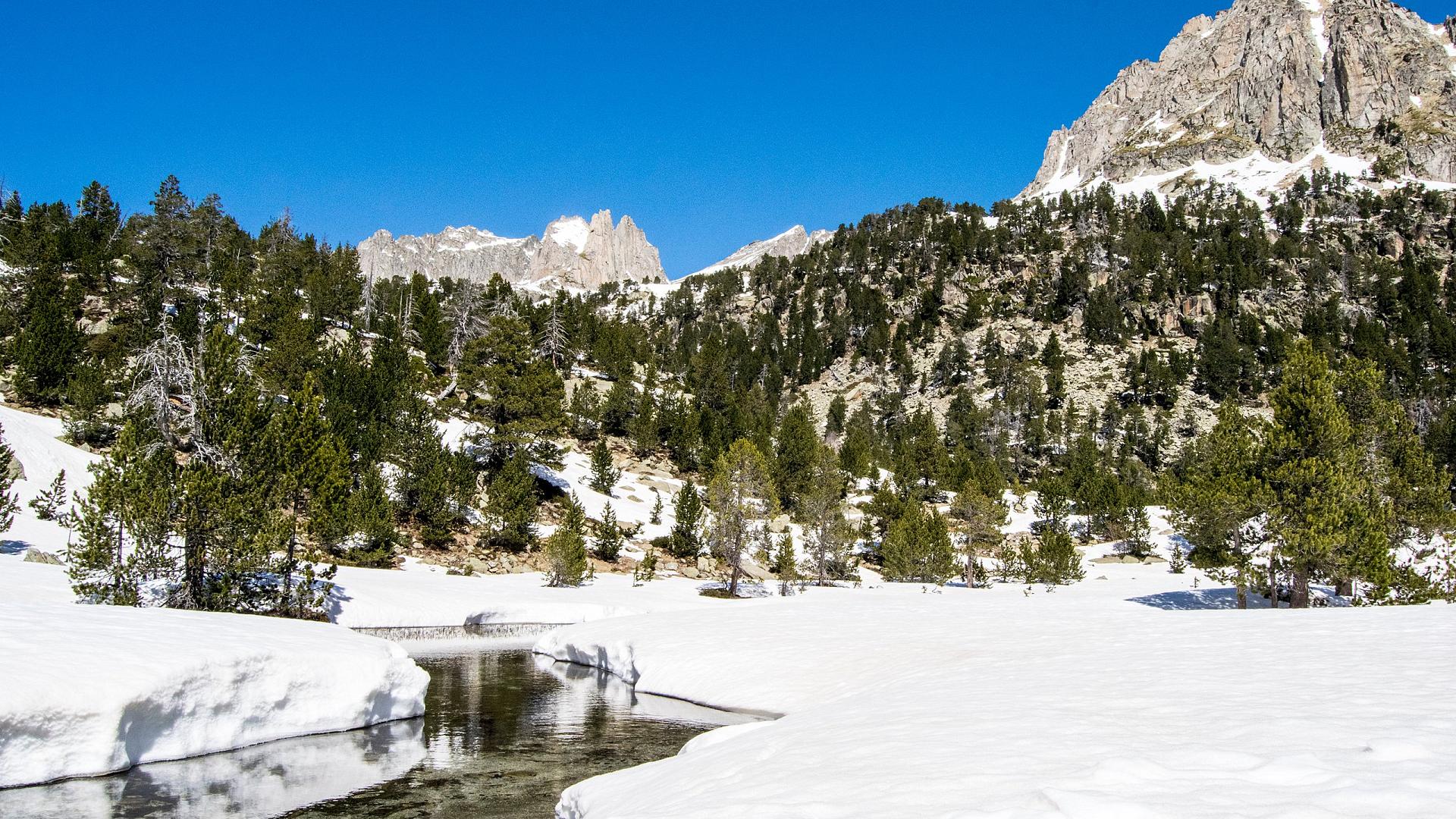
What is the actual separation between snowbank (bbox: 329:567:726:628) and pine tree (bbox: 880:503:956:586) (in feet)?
53.4

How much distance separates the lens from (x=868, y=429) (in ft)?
325

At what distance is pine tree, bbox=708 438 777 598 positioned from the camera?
39.9 m

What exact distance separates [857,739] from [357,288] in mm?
86486

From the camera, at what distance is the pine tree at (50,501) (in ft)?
93.0

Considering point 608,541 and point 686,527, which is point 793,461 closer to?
point 686,527

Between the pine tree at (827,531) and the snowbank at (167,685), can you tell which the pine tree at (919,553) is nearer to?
the pine tree at (827,531)

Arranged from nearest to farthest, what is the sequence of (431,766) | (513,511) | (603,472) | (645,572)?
1. (431,766)
2. (645,572)
3. (513,511)
4. (603,472)

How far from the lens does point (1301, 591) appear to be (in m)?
23.5

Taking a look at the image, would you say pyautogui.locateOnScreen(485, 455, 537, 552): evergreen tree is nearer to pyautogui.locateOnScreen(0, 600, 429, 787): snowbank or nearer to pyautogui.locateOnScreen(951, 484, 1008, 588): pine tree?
pyautogui.locateOnScreen(0, 600, 429, 787): snowbank

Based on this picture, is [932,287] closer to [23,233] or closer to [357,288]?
[357,288]

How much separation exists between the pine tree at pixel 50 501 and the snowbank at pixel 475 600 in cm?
1062

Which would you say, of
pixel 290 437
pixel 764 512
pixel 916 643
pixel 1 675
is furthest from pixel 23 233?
pixel 916 643

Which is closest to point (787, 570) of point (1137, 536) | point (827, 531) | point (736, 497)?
point (736, 497)

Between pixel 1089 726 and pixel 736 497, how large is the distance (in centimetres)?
3397
